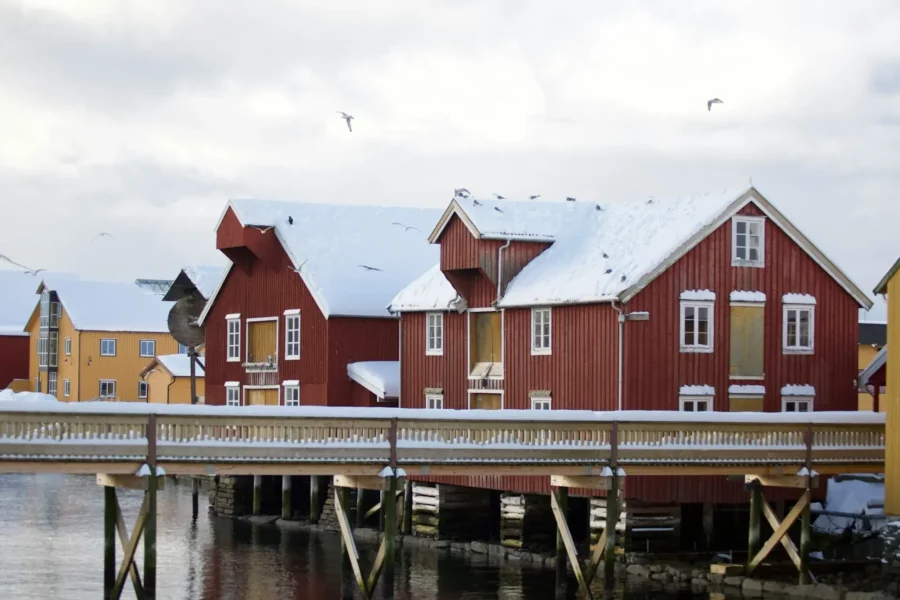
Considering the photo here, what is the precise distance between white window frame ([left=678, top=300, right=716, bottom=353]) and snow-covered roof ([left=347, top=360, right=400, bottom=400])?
11.9m

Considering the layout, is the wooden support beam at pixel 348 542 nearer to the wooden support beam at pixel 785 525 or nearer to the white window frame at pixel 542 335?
the wooden support beam at pixel 785 525

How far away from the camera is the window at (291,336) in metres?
51.5

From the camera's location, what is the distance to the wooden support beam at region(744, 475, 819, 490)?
112 feet

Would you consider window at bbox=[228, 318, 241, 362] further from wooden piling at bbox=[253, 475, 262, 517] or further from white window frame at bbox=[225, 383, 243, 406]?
wooden piling at bbox=[253, 475, 262, 517]

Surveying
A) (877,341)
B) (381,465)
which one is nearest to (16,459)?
(381,465)

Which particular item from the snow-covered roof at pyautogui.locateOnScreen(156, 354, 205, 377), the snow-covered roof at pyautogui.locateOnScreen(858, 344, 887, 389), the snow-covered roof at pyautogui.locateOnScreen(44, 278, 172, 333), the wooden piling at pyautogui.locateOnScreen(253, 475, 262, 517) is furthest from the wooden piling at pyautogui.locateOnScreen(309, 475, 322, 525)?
the snow-covered roof at pyautogui.locateOnScreen(44, 278, 172, 333)

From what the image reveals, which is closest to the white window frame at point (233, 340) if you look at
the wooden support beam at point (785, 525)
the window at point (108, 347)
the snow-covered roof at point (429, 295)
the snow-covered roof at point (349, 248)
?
the snow-covered roof at point (349, 248)

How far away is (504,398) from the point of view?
42375 mm

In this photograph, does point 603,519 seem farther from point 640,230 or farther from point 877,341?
point 877,341

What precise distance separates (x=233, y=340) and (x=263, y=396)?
2.98 m

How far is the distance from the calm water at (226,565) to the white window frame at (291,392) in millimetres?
4368

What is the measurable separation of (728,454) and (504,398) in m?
10.0

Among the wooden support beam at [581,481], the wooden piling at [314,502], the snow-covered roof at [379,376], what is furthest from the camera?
A: the wooden piling at [314,502]

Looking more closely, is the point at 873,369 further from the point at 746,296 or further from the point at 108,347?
the point at 108,347
